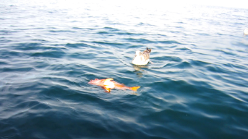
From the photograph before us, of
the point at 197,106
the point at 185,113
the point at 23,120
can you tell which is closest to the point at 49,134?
the point at 23,120

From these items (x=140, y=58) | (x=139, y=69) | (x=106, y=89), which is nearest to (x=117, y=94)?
(x=106, y=89)

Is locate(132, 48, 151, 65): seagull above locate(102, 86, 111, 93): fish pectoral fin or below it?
above

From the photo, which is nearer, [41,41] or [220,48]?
[41,41]

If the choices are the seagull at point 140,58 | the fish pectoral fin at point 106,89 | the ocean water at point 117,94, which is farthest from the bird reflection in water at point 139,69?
the fish pectoral fin at point 106,89

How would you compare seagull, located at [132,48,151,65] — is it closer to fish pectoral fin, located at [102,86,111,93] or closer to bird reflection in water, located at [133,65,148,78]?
bird reflection in water, located at [133,65,148,78]

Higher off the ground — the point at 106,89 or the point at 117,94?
the point at 106,89

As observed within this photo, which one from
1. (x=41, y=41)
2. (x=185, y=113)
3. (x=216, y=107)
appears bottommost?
(x=185, y=113)

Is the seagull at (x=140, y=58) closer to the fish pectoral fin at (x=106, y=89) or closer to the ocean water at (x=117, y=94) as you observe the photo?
the ocean water at (x=117, y=94)

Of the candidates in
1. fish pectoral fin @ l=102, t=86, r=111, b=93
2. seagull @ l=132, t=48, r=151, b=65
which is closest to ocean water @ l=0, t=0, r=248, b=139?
fish pectoral fin @ l=102, t=86, r=111, b=93

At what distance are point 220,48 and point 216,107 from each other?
28.9ft

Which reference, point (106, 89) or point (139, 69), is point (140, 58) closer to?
point (139, 69)

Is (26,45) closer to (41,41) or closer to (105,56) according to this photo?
(41,41)

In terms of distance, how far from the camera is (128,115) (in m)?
5.01

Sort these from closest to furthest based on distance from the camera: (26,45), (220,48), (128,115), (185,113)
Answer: (128,115), (185,113), (26,45), (220,48)
